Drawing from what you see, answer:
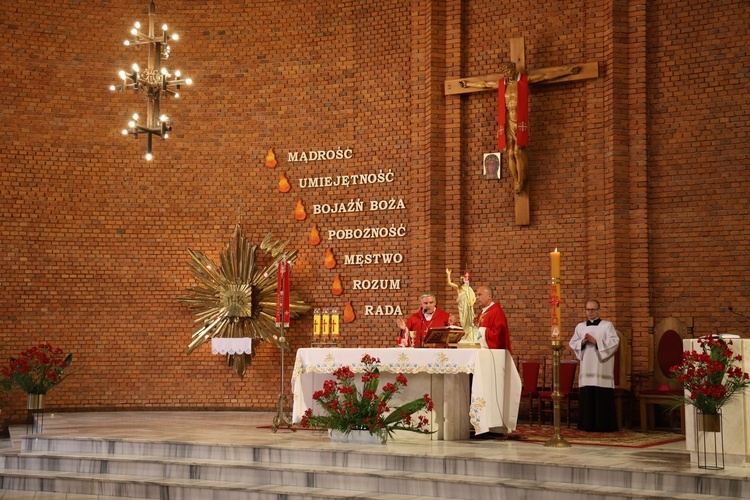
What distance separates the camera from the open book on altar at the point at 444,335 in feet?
33.8

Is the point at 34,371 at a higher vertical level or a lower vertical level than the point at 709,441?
higher

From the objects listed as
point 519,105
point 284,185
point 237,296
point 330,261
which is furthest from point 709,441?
point 284,185

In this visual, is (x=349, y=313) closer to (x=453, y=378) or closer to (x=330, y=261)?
(x=330, y=261)

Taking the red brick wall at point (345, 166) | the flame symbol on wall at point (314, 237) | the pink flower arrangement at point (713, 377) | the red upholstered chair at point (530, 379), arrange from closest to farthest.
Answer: the pink flower arrangement at point (713, 377)
the red upholstered chair at point (530, 379)
the red brick wall at point (345, 166)
the flame symbol on wall at point (314, 237)

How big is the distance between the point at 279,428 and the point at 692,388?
5.61m

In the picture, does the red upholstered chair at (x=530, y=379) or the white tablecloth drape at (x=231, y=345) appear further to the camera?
the white tablecloth drape at (x=231, y=345)

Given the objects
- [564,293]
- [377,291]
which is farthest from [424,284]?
[564,293]

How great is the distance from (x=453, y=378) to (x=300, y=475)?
2150 millimetres

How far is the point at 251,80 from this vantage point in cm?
1547

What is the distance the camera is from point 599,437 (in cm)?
1091

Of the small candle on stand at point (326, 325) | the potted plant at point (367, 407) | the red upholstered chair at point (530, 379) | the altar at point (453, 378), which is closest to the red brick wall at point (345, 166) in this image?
the red upholstered chair at point (530, 379)

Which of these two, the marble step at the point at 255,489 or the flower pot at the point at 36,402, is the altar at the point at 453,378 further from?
the flower pot at the point at 36,402

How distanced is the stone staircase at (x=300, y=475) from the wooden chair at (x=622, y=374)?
2.77 meters

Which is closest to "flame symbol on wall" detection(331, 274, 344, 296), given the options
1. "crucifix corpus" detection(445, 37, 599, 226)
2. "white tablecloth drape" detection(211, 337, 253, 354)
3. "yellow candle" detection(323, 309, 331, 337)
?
"yellow candle" detection(323, 309, 331, 337)
